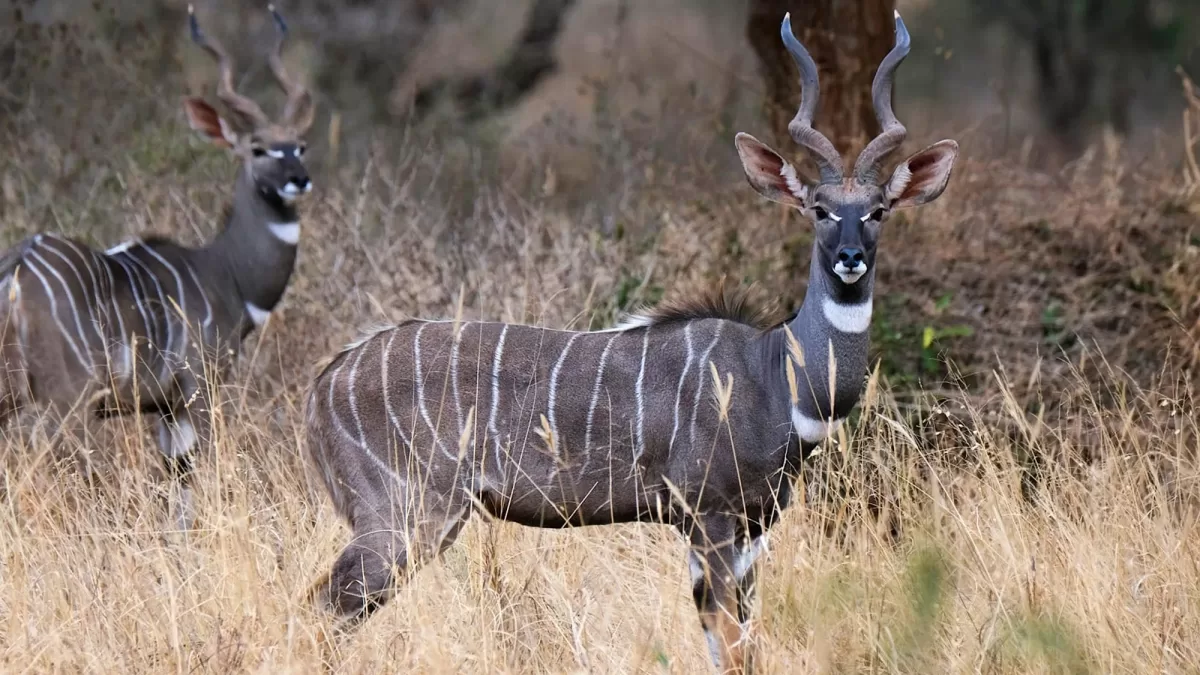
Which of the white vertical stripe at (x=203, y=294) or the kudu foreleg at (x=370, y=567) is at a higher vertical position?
the kudu foreleg at (x=370, y=567)

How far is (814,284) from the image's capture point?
12.1 ft

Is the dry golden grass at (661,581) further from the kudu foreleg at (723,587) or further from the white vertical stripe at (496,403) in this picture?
the white vertical stripe at (496,403)

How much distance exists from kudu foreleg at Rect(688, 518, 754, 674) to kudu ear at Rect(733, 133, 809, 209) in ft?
2.53

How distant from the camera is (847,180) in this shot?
144 inches

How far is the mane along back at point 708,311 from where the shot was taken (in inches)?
153

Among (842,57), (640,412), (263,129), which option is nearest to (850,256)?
(640,412)

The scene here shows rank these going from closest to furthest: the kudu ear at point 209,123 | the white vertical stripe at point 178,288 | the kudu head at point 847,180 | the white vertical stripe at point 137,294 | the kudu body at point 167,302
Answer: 1. the kudu head at point 847,180
2. the kudu body at point 167,302
3. the white vertical stripe at point 137,294
4. the white vertical stripe at point 178,288
5. the kudu ear at point 209,123

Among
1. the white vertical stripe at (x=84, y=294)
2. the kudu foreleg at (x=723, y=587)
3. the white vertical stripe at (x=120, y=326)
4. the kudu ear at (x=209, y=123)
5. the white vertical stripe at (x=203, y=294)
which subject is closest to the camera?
the kudu foreleg at (x=723, y=587)

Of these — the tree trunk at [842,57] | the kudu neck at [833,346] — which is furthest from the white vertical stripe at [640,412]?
the tree trunk at [842,57]

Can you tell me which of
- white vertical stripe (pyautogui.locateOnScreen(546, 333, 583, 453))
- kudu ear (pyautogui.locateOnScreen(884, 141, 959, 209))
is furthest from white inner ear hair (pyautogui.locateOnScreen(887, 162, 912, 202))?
white vertical stripe (pyautogui.locateOnScreen(546, 333, 583, 453))

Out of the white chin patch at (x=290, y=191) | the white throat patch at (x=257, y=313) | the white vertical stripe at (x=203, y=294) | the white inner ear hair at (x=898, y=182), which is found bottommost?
the white throat patch at (x=257, y=313)

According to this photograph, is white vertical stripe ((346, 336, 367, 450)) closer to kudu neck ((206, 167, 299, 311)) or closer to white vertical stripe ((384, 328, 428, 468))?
white vertical stripe ((384, 328, 428, 468))

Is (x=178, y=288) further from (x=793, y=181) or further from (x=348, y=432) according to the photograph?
(x=793, y=181)

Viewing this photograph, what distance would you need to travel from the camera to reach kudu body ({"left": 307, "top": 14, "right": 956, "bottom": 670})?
358 centimetres
